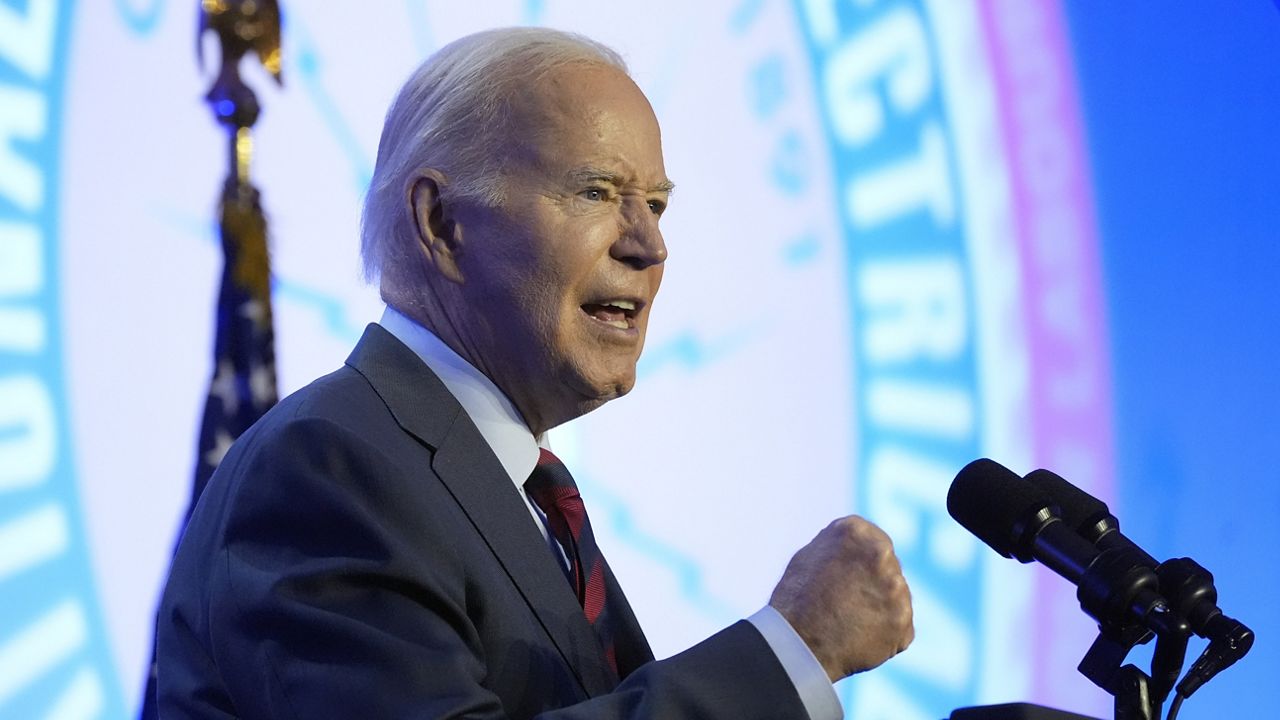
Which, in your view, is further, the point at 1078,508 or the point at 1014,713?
the point at 1078,508

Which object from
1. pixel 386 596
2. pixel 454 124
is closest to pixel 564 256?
pixel 454 124

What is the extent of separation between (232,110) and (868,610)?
5.59 feet

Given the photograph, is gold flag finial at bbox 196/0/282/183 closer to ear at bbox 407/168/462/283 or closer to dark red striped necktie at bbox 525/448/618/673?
ear at bbox 407/168/462/283

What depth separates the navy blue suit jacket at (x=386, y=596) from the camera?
110 cm

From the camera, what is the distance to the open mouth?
1531mm

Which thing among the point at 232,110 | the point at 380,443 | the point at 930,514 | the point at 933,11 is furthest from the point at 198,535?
the point at 933,11

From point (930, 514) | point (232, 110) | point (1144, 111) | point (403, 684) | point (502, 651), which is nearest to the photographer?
point (403, 684)

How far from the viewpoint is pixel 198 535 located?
130cm

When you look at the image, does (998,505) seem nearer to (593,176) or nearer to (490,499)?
(490,499)

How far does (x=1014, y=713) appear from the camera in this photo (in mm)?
982

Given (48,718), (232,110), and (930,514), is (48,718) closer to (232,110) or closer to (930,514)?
(232,110)

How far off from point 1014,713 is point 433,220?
90cm

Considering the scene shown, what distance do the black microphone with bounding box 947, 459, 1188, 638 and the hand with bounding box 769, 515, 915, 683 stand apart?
0.36ft

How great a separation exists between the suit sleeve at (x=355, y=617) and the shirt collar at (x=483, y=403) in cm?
24
